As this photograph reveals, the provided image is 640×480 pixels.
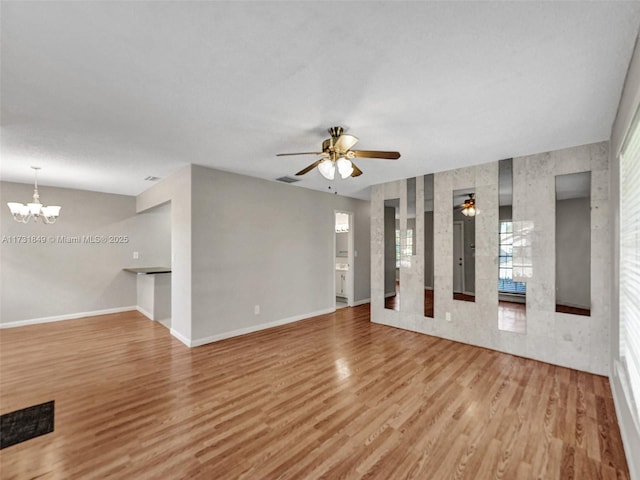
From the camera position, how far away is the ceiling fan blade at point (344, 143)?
2.61m

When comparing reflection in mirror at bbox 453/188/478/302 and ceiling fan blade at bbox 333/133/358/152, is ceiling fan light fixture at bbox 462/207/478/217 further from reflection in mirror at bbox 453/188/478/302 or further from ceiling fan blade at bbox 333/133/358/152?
ceiling fan blade at bbox 333/133/358/152

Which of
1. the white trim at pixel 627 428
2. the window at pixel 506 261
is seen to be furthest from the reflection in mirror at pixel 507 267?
the white trim at pixel 627 428

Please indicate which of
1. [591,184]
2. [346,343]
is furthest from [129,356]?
[591,184]

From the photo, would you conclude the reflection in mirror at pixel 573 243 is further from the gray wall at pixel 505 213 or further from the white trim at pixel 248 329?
the white trim at pixel 248 329

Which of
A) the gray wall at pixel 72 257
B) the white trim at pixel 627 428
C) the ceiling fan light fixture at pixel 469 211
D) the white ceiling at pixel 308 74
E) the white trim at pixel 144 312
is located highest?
the white ceiling at pixel 308 74

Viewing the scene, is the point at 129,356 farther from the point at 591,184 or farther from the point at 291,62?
the point at 591,184

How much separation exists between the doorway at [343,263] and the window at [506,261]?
3162mm

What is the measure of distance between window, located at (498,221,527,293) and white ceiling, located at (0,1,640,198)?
1060 millimetres

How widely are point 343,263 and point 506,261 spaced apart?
4151mm

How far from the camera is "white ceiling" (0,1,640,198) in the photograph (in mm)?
1408

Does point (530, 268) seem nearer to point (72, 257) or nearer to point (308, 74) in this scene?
point (308, 74)

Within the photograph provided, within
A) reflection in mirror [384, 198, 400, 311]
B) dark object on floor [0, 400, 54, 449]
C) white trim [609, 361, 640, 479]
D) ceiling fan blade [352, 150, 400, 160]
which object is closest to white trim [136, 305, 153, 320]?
dark object on floor [0, 400, 54, 449]

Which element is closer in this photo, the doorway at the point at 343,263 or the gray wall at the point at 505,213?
the gray wall at the point at 505,213

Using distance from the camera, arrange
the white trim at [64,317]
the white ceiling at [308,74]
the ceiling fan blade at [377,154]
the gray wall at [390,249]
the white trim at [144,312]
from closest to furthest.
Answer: the white ceiling at [308,74]
the ceiling fan blade at [377,154]
the white trim at [64,317]
the gray wall at [390,249]
the white trim at [144,312]
